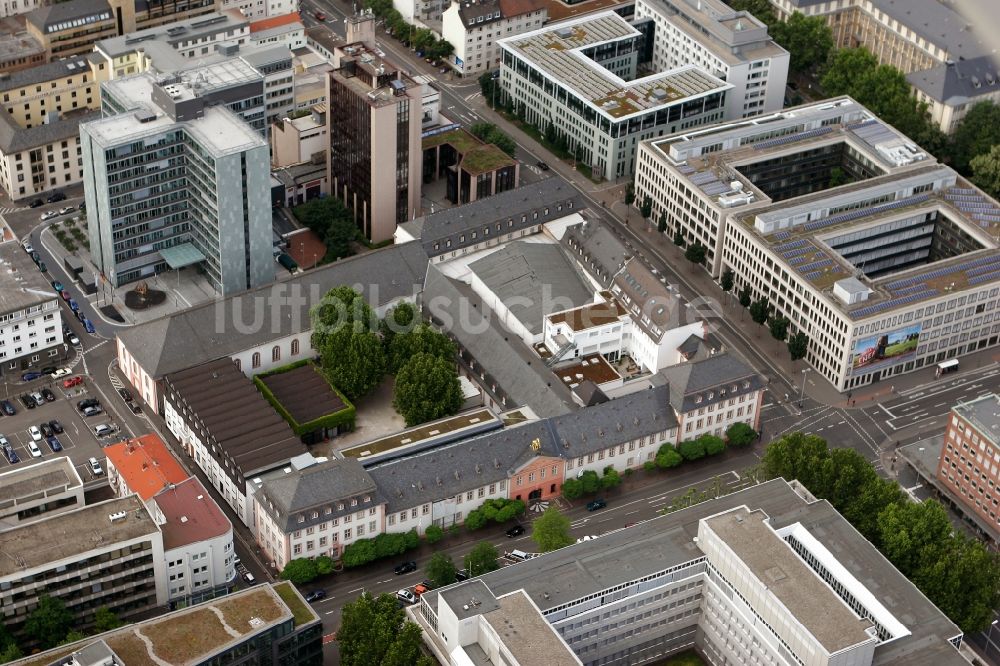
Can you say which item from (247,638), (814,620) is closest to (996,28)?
(814,620)

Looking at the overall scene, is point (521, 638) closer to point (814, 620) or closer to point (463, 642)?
point (463, 642)

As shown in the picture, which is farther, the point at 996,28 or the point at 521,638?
the point at 521,638

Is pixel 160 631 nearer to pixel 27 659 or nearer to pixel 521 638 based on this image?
pixel 27 659

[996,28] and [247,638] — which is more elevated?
[996,28]

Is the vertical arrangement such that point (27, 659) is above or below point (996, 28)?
below

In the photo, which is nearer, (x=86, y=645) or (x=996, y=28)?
(x=996, y=28)

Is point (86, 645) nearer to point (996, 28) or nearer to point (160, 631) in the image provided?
point (160, 631)

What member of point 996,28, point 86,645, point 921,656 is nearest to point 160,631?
point 86,645
